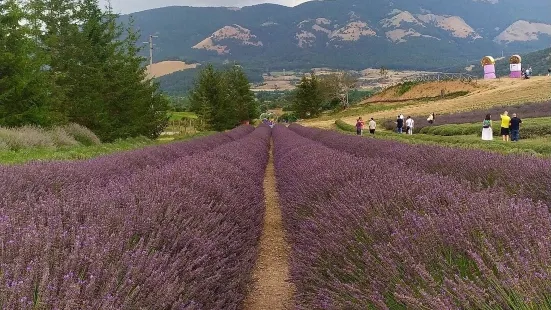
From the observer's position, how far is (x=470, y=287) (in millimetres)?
1670

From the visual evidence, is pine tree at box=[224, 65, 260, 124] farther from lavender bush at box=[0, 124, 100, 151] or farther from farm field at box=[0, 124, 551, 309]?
farm field at box=[0, 124, 551, 309]

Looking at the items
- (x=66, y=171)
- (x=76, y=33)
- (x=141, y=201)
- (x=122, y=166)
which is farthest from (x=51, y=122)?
(x=141, y=201)

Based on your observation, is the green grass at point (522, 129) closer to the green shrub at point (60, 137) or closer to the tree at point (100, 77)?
the tree at point (100, 77)

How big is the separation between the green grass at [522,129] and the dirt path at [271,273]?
14959 mm

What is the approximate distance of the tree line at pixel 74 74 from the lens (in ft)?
55.5

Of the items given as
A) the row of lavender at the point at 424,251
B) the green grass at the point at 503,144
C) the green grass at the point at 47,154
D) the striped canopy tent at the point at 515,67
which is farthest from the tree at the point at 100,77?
the striped canopy tent at the point at 515,67

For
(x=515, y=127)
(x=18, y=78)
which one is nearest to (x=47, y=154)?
(x=18, y=78)

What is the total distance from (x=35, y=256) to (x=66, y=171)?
4.15 metres

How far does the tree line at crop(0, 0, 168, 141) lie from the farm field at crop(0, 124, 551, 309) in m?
13.6

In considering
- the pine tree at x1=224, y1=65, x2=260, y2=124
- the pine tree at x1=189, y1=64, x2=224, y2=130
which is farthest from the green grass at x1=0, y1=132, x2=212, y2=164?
the pine tree at x1=224, y1=65, x2=260, y2=124

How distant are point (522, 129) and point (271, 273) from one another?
1766cm

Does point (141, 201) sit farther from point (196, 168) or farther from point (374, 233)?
point (196, 168)

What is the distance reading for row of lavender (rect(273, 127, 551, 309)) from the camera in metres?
1.75

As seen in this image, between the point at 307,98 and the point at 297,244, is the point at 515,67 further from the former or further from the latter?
the point at 297,244
